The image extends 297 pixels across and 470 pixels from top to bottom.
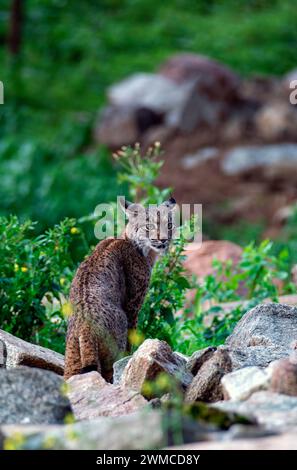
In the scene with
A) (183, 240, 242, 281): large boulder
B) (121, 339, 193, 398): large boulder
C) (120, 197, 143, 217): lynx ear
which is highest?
(183, 240, 242, 281): large boulder

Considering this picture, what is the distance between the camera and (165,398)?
572 cm

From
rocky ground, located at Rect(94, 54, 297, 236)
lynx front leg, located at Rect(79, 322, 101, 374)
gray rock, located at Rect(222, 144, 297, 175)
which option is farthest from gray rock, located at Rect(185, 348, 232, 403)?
gray rock, located at Rect(222, 144, 297, 175)

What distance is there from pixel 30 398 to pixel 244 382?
0.99m

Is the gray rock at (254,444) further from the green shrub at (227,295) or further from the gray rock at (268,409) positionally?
the green shrub at (227,295)

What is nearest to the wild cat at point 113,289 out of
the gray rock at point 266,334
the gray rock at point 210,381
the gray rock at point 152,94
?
the gray rock at point 266,334

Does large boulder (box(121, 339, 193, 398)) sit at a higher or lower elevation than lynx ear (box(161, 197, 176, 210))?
lower

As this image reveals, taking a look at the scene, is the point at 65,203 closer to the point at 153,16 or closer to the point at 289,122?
the point at 289,122

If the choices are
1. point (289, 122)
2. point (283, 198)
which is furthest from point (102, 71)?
point (283, 198)

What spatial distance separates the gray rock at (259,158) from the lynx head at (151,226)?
33.5 ft

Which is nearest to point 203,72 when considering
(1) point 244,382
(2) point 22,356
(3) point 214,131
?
(3) point 214,131

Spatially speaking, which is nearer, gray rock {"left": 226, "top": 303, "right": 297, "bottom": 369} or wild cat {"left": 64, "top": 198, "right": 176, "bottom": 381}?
gray rock {"left": 226, "top": 303, "right": 297, "bottom": 369}

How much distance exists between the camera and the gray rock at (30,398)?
5.09 m

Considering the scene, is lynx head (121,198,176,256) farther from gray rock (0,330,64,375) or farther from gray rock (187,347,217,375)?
gray rock (187,347,217,375)

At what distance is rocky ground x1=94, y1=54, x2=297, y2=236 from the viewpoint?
1733 cm
